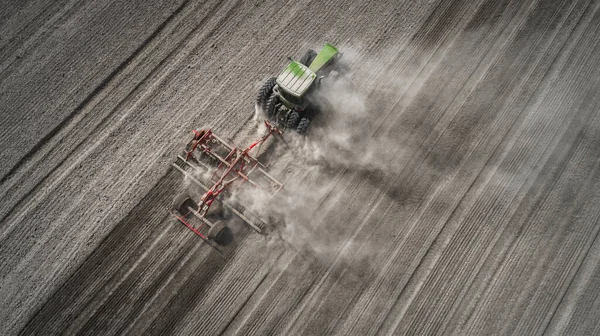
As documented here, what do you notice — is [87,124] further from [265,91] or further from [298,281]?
[298,281]

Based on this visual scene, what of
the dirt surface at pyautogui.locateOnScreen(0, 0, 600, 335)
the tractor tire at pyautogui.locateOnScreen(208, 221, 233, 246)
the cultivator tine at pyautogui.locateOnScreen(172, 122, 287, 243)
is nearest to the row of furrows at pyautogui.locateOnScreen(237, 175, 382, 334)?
the dirt surface at pyautogui.locateOnScreen(0, 0, 600, 335)

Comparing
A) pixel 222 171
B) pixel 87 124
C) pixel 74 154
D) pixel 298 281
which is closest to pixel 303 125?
pixel 222 171

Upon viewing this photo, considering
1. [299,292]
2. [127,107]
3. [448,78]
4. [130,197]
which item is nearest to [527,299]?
[299,292]

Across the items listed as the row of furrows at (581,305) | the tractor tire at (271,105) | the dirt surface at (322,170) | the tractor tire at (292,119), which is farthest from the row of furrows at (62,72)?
the row of furrows at (581,305)

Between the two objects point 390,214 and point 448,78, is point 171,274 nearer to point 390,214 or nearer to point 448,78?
point 390,214

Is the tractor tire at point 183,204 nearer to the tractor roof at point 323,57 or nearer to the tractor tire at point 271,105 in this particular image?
the tractor tire at point 271,105

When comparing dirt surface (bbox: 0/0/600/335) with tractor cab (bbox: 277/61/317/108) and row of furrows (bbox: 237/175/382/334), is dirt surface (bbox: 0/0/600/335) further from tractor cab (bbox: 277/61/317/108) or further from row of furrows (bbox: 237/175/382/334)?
tractor cab (bbox: 277/61/317/108)
